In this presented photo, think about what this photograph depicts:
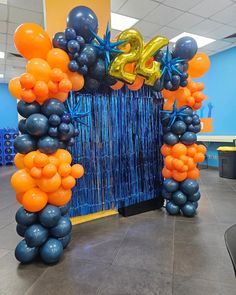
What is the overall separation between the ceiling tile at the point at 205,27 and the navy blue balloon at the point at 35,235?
4.82 m

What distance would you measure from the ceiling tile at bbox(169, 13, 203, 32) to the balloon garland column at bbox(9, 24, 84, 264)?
10.8 ft

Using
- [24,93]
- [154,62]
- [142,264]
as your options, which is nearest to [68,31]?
[24,93]

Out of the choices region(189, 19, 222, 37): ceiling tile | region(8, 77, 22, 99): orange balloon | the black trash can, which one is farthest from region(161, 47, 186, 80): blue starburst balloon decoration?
the black trash can

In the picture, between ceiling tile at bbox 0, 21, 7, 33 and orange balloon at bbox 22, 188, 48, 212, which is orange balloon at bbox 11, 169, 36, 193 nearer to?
orange balloon at bbox 22, 188, 48, 212

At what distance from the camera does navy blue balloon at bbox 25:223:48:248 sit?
6.54 ft

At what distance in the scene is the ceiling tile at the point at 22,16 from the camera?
12.8 feet

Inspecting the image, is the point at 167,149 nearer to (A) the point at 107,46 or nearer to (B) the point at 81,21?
(A) the point at 107,46

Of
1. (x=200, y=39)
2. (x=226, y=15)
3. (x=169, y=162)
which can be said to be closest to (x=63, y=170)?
(x=169, y=162)

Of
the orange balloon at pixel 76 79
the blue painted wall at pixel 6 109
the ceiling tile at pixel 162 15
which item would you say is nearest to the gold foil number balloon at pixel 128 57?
the orange balloon at pixel 76 79

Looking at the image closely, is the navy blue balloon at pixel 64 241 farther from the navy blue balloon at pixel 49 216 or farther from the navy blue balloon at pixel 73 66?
the navy blue balloon at pixel 73 66

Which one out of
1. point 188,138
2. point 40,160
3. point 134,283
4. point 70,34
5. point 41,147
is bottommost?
point 134,283

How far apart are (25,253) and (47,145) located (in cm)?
105

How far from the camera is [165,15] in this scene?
4172mm

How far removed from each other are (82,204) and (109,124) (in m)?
1.13
